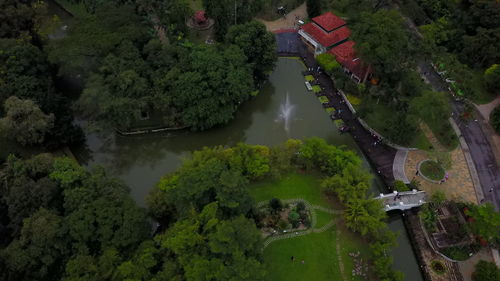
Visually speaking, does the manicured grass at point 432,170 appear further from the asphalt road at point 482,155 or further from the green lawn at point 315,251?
the green lawn at point 315,251

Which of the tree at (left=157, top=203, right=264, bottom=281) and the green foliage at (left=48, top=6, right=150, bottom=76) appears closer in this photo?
the tree at (left=157, top=203, right=264, bottom=281)

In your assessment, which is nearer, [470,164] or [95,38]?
[470,164]

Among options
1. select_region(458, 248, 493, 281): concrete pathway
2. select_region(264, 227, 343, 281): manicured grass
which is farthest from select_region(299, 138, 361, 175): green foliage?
select_region(458, 248, 493, 281): concrete pathway

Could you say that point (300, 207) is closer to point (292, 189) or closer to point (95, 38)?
point (292, 189)

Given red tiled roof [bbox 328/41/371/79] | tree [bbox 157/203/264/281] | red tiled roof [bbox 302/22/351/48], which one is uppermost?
red tiled roof [bbox 302/22/351/48]

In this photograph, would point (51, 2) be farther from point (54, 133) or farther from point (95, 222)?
point (95, 222)

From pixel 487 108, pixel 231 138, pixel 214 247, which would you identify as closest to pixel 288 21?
pixel 231 138

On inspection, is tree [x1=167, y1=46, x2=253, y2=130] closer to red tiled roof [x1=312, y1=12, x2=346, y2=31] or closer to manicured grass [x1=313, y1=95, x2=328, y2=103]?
manicured grass [x1=313, y1=95, x2=328, y2=103]
